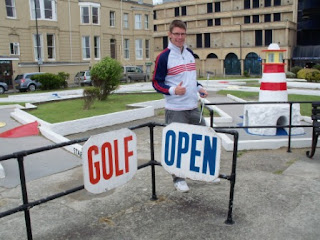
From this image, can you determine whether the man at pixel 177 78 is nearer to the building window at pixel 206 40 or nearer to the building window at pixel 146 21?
the building window at pixel 146 21

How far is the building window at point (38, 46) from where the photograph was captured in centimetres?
3619

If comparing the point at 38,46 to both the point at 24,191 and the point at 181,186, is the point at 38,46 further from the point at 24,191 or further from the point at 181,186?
the point at 24,191

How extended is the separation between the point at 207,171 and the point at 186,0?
63.0 metres

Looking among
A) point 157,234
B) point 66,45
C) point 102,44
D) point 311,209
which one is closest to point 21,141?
point 157,234

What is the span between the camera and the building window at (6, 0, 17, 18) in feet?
112

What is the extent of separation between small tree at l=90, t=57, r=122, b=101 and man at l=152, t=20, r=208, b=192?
1044 centimetres

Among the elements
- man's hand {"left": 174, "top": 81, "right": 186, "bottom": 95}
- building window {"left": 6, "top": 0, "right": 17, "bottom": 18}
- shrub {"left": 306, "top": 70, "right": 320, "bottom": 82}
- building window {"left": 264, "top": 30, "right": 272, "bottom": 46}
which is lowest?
shrub {"left": 306, "top": 70, "right": 320, "bottom": 82}

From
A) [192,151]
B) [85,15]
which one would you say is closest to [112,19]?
[85,15]

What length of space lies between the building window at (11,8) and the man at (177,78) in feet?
111

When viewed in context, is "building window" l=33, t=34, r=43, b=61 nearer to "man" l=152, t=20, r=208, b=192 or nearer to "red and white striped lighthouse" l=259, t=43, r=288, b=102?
"red and white striped lighthouse" l=259, t=43, r=288, b=102

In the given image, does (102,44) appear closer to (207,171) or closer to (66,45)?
(66,45)

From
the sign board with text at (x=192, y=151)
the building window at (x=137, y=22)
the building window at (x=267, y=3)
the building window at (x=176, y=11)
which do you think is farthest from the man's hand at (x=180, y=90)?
the building window at (x=176, y=11)

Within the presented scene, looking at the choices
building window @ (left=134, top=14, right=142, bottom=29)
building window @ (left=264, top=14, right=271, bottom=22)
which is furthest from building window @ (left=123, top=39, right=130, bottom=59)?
building window @ (left=264, top=14, right=271, bottom=22)

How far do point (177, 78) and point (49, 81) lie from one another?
2225cm
